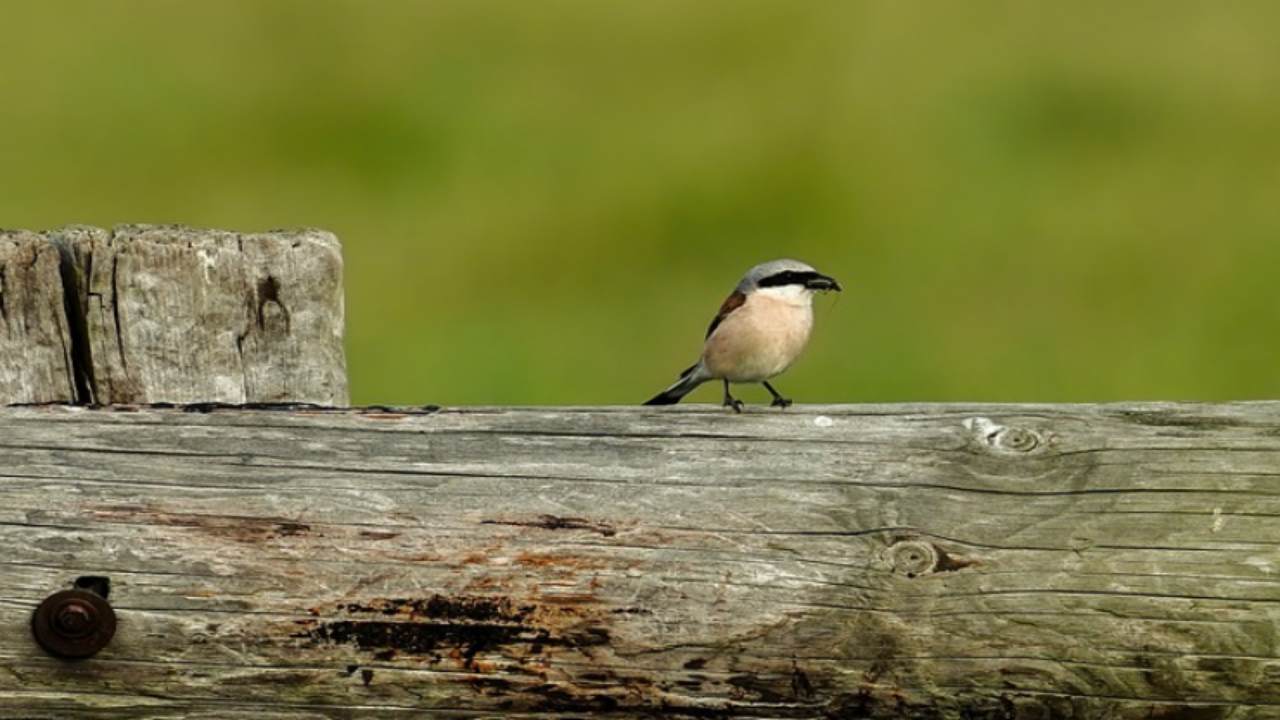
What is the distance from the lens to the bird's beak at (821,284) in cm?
544

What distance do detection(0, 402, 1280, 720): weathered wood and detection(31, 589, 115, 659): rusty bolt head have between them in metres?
0.03

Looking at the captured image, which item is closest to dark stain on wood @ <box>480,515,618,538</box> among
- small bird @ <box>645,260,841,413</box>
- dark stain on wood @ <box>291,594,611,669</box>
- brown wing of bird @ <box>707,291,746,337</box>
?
dark stain on wood @ <box>291,594,611,669</box>

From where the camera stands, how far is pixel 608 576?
10.6 ft

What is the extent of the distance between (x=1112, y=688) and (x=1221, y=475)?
0.36 meters

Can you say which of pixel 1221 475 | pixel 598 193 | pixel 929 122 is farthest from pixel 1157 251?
pixel 1221 475

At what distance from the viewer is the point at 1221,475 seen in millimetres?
3299

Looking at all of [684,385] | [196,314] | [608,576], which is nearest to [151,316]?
[196,314]

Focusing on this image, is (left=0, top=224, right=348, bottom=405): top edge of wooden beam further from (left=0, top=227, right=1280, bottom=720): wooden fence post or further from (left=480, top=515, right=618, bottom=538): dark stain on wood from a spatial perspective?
(left=480, top=515, right=618, bottom=538): dark stain on wood

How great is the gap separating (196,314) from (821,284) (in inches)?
91.9

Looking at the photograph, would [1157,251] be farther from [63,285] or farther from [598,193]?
[63,285]

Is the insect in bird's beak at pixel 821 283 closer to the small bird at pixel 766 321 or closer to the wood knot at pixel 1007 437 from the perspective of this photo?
the small bird at pixel 766 321

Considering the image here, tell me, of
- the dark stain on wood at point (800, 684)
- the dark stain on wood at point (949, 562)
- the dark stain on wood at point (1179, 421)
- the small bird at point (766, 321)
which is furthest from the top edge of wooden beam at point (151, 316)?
the small bird at point (766, 321)

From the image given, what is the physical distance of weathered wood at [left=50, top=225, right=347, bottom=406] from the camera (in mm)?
3430

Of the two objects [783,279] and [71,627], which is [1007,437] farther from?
[783,279]
